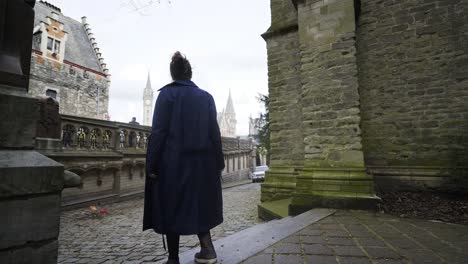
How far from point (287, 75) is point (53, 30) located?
70.6ft

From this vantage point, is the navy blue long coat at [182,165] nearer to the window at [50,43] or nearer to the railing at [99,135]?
the railing at [99,135]

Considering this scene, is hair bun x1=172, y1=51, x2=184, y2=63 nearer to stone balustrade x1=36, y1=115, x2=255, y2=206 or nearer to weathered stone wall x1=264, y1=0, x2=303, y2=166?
weathered stone wall x1=264, y1=0, x2=303, y2=166

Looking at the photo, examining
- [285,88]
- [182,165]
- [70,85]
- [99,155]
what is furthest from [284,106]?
[70,85]

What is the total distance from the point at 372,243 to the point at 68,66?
25267 millimetres

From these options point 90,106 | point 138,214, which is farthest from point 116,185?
point 90,106

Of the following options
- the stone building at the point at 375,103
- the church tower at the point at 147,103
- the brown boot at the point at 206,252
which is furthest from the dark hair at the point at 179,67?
the church tower at the point at 147,103

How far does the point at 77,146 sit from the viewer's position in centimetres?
974

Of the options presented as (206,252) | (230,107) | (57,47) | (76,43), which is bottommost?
(206,252)

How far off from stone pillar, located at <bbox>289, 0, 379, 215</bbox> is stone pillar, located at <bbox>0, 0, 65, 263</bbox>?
168 inches

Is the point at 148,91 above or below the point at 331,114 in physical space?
above

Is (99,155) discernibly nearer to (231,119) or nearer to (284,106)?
(284,106)

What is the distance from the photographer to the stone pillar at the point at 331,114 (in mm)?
4770

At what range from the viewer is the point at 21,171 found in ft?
4.54

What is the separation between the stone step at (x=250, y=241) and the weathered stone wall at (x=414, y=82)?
3339 mm
